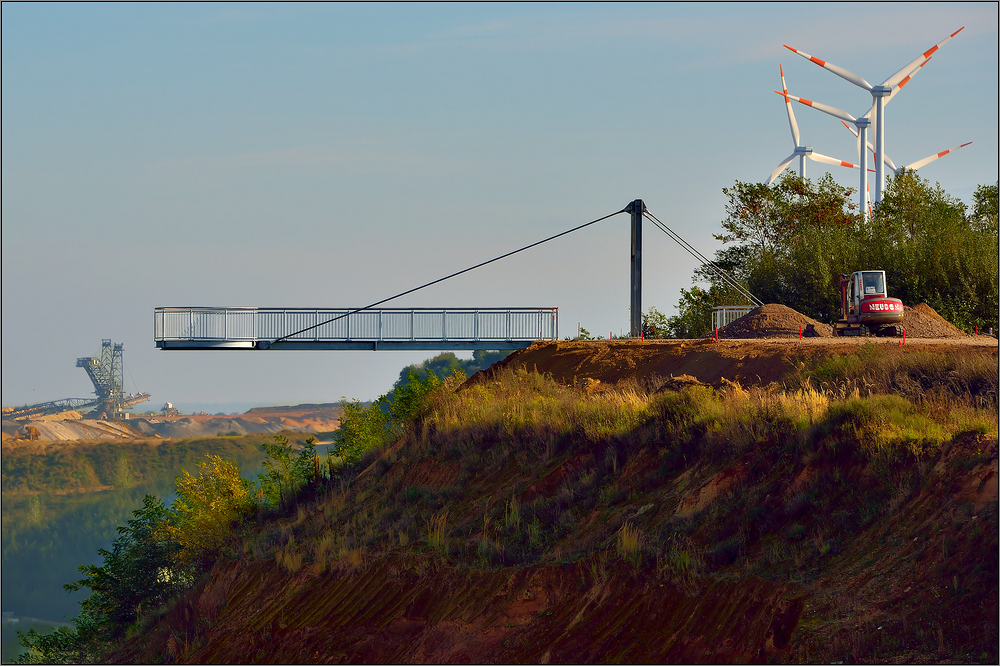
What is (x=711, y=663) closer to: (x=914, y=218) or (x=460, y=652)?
(x=460, y=652)

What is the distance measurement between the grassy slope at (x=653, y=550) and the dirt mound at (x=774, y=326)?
14.6m

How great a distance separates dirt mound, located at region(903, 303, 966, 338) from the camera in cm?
3697

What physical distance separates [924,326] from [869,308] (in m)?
4.22

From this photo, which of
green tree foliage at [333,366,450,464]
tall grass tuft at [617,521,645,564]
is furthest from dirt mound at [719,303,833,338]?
tall grass tuft at [617,521,645,564]

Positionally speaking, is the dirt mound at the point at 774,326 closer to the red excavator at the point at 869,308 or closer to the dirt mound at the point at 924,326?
the red excavator at the point at 869,308

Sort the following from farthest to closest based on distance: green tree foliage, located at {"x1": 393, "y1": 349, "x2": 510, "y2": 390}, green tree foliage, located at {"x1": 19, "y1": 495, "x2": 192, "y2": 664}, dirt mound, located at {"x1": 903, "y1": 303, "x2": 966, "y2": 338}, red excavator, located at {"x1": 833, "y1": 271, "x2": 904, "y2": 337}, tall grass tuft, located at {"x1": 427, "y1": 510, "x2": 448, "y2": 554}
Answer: green tree foliage, located at {"x1": 393, "y1": 349, "x2": 510, "y2": 390} → dirt mound, located at {"x1": 903, "y1": 303, "x2": 966, "y2": 338} → red excavator, located at {"x1": 833, "y1": 271, "x2": 904, "y2": 337} → green tree foliage, located at {"x1": 19, "y1": 495, "x2": 192, "y2": 664} → tall grass tuft, located at {"x1": 427, "y1": 510, "x2": 448, "y2": 554}

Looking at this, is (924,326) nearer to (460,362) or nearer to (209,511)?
(209,511)

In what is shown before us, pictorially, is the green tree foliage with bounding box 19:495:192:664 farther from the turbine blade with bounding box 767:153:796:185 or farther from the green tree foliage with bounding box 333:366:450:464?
the turbine blade with bounding box 767:153:796:185

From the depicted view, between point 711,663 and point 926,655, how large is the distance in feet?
8.69

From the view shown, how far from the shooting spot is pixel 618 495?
18.5 meters

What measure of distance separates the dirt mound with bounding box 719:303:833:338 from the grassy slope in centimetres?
1463

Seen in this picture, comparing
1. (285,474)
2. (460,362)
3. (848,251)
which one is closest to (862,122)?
(848,251)

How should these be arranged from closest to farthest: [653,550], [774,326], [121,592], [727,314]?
[653,550] < [121,592] < [774,326] < [727,314]

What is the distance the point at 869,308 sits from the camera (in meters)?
34.4
